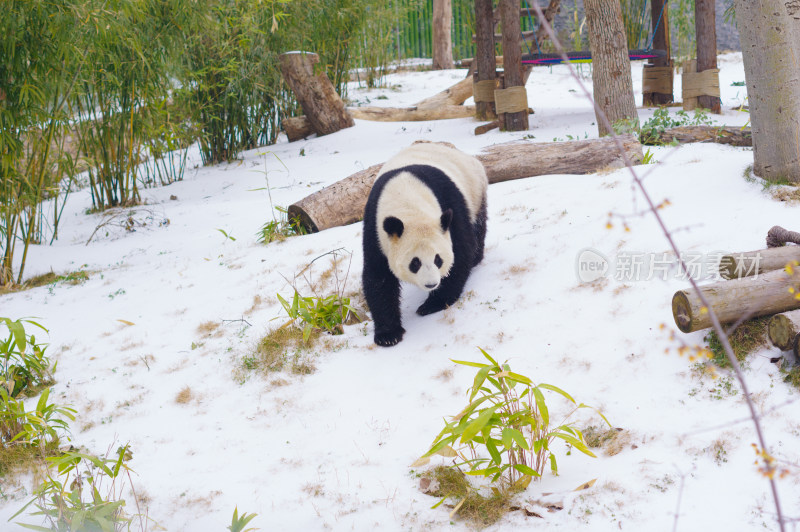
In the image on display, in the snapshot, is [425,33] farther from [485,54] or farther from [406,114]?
[485,54]

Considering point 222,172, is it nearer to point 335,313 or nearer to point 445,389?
point 335,313

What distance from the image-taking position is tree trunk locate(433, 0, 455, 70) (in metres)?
14.3

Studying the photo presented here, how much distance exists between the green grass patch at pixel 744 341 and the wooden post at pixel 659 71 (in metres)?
6.74

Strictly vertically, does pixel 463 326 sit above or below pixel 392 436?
above

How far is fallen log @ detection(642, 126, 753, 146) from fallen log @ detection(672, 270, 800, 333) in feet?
Answer: 8.16

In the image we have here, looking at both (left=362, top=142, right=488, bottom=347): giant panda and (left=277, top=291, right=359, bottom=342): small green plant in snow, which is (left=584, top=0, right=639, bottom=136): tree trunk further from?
(left=277, top=291, right=359, bottom=342): small green plant in snow

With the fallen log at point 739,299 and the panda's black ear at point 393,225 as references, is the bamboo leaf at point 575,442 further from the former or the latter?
the panda's black ear at point 393,225

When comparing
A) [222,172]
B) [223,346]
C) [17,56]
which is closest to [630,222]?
[223,346]

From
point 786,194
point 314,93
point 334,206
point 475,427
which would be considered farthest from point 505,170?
point 314,93

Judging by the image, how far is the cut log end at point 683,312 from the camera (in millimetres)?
2572

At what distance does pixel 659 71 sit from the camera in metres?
8.54

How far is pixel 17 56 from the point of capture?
445 cm

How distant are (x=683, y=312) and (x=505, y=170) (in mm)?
3076

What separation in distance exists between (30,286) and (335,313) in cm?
302
